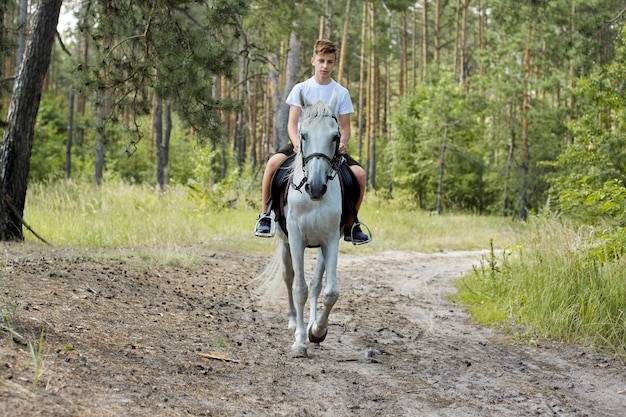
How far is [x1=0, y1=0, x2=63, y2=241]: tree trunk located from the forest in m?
0.12

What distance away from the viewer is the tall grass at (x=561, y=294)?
709 cm

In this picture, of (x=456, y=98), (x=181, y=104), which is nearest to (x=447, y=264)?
(x=181, y=104)

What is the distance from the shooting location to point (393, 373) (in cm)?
569

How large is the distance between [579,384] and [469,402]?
51.7 inches

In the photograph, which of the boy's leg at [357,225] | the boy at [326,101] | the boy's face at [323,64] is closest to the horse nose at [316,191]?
the boy at [326,101]

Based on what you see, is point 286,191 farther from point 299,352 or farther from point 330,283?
point 299,352

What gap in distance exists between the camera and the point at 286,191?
662 cm

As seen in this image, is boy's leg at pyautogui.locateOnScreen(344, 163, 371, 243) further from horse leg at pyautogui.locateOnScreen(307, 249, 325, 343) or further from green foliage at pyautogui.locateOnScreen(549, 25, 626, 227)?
green foliage at pyautogui.locateOnScreen(549, 25, 626, 227)

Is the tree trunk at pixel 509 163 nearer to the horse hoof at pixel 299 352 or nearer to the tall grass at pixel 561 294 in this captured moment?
the tall grass at pixel 561 294

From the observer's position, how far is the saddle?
6.68 meters

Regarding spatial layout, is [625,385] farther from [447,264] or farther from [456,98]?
[456,98]

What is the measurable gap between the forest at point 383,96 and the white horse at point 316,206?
358cm

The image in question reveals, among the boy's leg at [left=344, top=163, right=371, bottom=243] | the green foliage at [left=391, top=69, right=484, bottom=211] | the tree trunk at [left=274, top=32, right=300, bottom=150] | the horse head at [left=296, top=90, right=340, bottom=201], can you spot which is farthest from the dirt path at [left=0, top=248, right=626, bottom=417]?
the green foliage at [left=391, top=69, right=484, bottom=211]

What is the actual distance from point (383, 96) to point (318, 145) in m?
50.5
